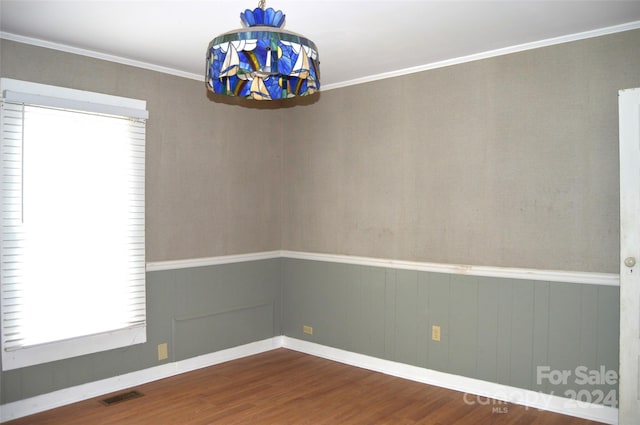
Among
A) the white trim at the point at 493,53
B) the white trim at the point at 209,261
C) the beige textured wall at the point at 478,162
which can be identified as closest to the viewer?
the white trim at the point at 493,53

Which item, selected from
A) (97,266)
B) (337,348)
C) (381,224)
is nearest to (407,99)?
(381,224)

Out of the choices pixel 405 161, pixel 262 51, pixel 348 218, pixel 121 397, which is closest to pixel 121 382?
pixel 121 397

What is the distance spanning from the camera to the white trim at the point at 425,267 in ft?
11.3

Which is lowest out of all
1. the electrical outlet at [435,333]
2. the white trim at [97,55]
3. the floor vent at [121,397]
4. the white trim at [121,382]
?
the floor vent at [121,397]

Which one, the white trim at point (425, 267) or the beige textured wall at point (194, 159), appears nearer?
the white trim at point (425, 267)

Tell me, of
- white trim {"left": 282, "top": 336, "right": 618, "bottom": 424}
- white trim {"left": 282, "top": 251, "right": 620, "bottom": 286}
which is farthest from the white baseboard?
white trim {"left": 282, "top": 251, "right": 620, "bottom": 286}

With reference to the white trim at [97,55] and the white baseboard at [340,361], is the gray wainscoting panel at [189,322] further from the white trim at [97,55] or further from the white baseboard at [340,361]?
the white trim at [97,55]

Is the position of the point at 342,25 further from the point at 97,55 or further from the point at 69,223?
the point at 69,223

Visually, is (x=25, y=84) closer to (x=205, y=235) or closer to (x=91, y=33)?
(x=91, y=33)

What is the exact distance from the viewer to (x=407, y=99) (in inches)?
171

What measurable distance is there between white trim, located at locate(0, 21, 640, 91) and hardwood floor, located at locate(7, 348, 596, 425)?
2.53 m

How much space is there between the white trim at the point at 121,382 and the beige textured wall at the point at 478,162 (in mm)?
1097

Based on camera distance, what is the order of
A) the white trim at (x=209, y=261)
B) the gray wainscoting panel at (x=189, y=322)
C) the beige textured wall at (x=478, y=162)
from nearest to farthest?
the beige textured wall at (x=478, y=162)
the gray wainscoting panel at (x=189, y=322)
the white trim at (x=209, y=261)

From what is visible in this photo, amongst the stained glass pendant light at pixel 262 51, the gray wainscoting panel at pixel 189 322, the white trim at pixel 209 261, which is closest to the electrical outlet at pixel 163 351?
the gray wainscoting panel at pixel 189 322
